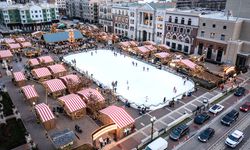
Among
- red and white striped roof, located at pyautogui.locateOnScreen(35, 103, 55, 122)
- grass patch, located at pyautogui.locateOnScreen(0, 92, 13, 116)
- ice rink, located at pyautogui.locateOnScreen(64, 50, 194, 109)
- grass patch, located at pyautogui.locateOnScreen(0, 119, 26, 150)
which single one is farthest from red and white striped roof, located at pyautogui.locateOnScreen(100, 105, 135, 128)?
grass patch, located at pyautogui.locateOnScreen(0, 92, 13, 116)

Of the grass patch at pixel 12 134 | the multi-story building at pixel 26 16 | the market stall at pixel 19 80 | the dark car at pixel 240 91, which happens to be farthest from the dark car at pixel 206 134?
the multi-story building at pixel 26 16

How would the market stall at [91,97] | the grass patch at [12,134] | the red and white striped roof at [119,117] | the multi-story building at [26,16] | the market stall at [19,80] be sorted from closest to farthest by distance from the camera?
the grass patch at [12,134]
the red and white striped roof at [119,117]
the market stall at [91,97]
the market stall at [19,80]
the multi-story building at [26,16]

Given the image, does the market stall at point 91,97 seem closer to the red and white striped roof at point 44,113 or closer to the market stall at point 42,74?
the red and white striped roof at point 44,113

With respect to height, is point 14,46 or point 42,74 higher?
point 14,46

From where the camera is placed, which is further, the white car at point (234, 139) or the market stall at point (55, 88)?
the market stall at point (55, 88)

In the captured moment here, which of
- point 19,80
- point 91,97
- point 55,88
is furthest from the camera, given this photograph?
point 19,80

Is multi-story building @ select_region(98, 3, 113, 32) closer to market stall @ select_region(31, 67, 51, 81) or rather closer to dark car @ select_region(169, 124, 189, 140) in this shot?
market stall @ select_region(31, 67, 51, 81)

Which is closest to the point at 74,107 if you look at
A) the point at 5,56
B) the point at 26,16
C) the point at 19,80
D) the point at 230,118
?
the point at 19,80

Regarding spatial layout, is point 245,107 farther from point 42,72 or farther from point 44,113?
point 42,72
